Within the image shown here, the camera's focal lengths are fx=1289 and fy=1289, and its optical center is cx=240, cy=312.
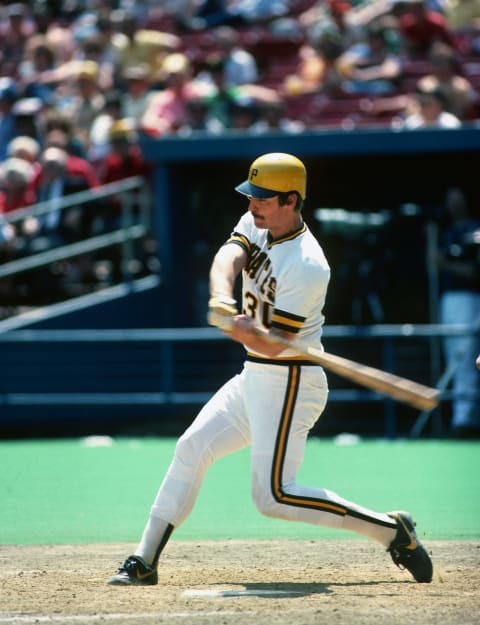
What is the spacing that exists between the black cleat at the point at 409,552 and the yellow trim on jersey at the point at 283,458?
1.07 ft

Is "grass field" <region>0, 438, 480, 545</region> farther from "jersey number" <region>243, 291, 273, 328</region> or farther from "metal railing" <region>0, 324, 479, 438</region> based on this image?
"jersey number" <region>243, 291, 273, 328</region>

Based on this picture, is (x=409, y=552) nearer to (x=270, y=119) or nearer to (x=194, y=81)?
A: (x=270, y=119)

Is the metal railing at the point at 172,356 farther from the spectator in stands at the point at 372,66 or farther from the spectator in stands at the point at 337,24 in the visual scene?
the spectator in stands at the point at 337,24

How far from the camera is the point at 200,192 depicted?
44.7ft

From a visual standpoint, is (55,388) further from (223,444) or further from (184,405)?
(223,444)

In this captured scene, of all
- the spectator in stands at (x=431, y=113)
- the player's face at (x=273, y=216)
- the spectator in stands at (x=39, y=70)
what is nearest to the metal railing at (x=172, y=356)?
the spectator in stands at (x=431, y=113)

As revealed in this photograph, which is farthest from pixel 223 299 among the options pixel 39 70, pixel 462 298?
pixel 39 70

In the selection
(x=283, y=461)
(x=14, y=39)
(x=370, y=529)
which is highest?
(x=14, y=39)

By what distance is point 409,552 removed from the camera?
5957 millimetres

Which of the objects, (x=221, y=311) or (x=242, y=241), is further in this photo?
(x=242, y=241)

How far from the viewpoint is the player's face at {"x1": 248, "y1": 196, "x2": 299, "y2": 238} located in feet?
19.1

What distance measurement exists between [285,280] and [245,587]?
142 cm

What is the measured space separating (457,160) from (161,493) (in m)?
8.24

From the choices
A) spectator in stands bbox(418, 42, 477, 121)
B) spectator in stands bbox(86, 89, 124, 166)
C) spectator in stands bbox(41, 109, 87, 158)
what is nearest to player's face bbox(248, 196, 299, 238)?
spectator in stands bbox(418, 42, 477, 121)
